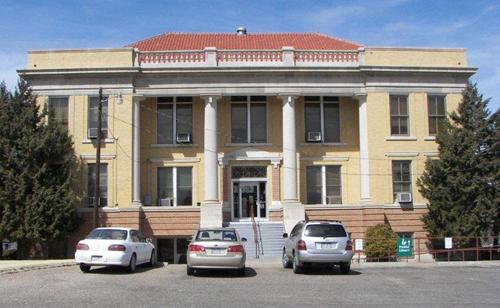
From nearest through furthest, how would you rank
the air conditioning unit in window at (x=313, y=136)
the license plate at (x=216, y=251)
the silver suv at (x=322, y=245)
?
the license plate at (x=216, y=251), the silver suv at (x=322, y=245), the air conditioning unit in window at (x=313, y=136)

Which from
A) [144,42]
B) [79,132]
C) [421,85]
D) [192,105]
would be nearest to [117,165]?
[79,132]

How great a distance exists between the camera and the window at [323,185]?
34059 mm

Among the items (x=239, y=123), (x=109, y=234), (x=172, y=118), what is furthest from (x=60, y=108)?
(x=109, y=234)

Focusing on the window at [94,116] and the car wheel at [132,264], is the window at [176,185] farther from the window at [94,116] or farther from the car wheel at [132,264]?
the car wheel at [132,264]

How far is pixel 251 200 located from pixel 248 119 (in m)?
4.54

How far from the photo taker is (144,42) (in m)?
39.2

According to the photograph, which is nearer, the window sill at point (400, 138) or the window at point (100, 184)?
the window at point (100, 184)

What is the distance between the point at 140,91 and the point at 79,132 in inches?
152

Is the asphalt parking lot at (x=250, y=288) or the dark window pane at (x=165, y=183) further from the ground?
the dark window pane at (x=165, y=183)

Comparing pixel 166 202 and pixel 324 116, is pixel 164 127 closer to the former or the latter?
pixel 166 202

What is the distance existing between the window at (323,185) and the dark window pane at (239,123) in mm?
4083

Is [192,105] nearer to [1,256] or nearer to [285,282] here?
[1,256]

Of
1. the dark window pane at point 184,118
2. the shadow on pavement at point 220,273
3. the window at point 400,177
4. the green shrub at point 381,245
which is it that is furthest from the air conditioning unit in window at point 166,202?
the shadow on pavement at point 220,273

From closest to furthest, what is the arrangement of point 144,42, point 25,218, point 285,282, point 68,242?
point 285,282, point 25,218, point 68,242, point 144,42
